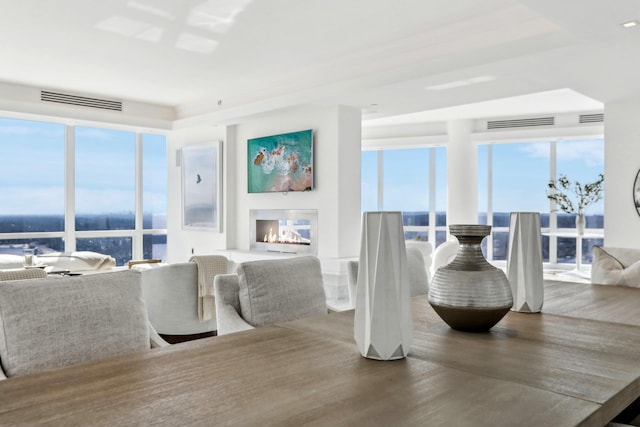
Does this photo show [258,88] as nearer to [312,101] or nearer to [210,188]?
[312,101]

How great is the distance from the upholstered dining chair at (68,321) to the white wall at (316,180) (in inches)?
178

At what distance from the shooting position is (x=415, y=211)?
931 cm

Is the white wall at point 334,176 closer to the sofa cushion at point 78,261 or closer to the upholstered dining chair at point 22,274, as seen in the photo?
the sofa cushion at point 78,261

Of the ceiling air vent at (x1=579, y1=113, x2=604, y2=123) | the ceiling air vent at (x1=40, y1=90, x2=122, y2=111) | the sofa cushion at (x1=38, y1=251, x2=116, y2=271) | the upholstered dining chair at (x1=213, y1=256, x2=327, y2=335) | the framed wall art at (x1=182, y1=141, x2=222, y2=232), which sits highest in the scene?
the ceiling air vent at (x1=40, y1=90, x2=122, y2=111)

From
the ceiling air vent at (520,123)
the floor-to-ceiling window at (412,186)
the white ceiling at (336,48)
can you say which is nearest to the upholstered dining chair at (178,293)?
the white ceiling at (336,48)

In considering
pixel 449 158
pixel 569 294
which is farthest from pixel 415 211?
pixel 569 294

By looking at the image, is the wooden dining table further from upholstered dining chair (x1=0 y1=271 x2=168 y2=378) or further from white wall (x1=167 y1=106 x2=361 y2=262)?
white wall (x1=167 y1=106 x2=361 y2=262)

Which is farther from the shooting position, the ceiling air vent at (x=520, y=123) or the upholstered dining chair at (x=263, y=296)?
the ceiling air vent at (x=520, y=123)

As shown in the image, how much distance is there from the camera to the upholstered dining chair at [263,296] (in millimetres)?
2104

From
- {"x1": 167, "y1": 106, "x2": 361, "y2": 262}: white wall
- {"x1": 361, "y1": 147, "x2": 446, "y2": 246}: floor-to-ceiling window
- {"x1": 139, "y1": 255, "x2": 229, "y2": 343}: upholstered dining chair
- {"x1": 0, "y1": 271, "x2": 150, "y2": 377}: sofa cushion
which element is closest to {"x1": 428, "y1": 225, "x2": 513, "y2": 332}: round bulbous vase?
{"x1": 0, "y1": 271, "x2": 150, "y2": 377}: sofa cushion

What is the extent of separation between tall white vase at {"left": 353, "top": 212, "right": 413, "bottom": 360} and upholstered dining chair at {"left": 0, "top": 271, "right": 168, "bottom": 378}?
80cm

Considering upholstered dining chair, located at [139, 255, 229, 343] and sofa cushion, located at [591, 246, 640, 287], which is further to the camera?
upholstered dining chair, located at [139, 255, 229, 343]

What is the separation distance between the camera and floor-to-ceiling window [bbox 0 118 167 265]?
737cm

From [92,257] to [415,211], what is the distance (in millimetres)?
5270
